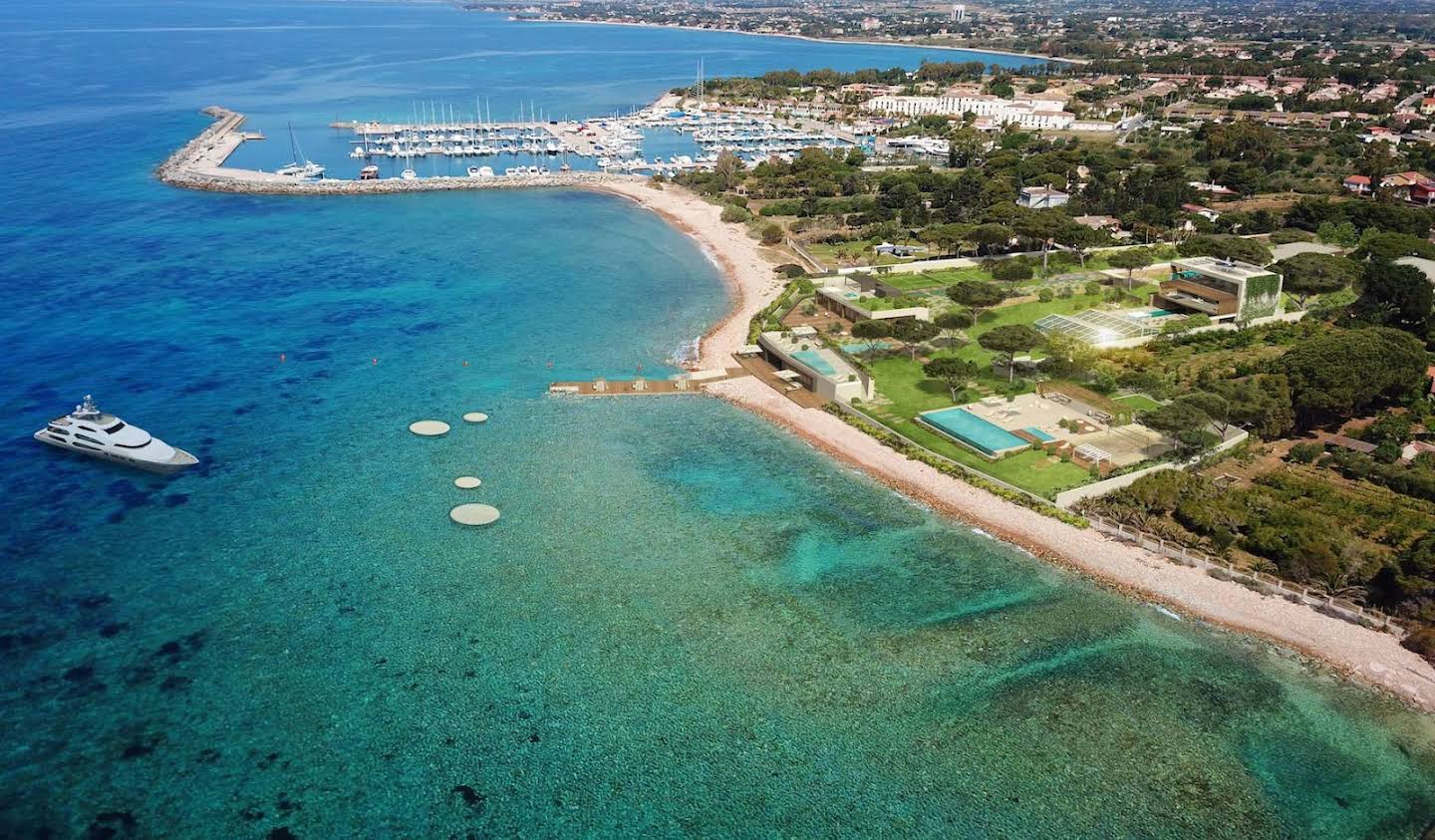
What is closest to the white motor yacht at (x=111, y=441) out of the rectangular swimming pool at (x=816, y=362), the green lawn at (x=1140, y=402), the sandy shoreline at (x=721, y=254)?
the sandy shoreline at (x=721, y=254)

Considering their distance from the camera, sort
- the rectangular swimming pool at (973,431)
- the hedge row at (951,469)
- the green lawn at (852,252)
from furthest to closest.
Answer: the green lawn at (852,252) → the rectangular swimming pool at (973,431) → the hedge row at (951,469)

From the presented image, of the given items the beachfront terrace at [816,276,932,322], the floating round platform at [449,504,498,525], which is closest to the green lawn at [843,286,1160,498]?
the beachfront terrace at [816,276,932,322]

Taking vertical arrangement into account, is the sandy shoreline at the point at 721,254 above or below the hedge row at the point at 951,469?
above

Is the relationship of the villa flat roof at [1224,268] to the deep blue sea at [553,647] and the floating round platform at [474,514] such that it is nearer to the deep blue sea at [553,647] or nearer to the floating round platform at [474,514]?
the deep blue sea at [553,647]

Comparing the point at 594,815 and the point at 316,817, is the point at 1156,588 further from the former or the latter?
the point at 316,817

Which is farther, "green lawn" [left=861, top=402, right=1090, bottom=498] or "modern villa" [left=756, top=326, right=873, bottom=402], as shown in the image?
"modern villa" [left=756, top=326, right=873, bottom=402]

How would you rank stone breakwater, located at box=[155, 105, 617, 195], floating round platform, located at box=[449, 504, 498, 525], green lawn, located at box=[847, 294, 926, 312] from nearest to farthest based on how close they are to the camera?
floating round platform, located at box=[449, 504, 498, 525] < green lawn, located at box=[847, 294, 926, 312] < stone breakwater, located at box=[155, 105, 617, 195]

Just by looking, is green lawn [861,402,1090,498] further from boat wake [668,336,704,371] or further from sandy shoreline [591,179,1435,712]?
boat wake [668,336,704,371]

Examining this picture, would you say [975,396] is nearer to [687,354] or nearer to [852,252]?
[687,354]
